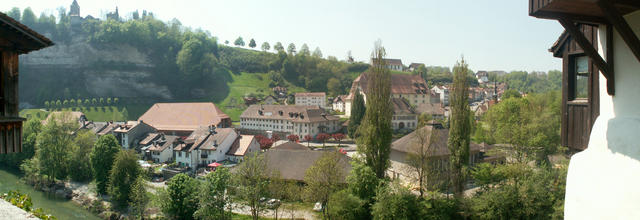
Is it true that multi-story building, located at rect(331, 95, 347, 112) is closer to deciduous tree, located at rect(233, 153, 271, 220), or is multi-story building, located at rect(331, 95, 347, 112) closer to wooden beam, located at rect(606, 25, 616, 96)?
deciduous tree, located at rect(233, 153, 271, 220)

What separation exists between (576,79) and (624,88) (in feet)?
8.13

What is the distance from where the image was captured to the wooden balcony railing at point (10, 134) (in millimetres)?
7840

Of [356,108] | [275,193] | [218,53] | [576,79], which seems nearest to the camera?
[576,79]

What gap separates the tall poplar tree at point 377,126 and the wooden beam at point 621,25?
16990 mm

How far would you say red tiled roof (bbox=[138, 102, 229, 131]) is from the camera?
54.5 metres

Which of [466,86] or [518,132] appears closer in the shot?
[466,86]

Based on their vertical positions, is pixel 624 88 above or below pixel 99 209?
above

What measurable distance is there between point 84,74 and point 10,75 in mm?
89462

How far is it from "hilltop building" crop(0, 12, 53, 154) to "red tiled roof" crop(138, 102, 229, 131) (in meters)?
45.8

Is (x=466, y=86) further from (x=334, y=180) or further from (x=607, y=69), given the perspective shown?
(x=607, y=69)

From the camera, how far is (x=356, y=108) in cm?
4875

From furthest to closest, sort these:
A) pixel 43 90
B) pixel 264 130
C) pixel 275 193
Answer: pixel 43 90 < pixel 264 130 < pixel 275 193

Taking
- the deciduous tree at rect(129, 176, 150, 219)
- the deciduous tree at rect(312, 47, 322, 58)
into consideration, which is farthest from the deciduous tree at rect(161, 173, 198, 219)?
the deciduous tree at rect(312, 47, 322, 58)

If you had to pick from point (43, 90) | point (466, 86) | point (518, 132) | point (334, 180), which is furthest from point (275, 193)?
point (43, 90)
